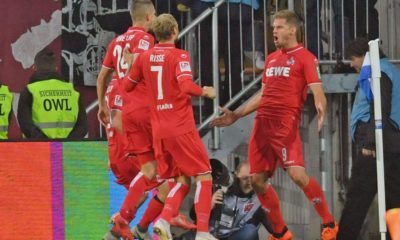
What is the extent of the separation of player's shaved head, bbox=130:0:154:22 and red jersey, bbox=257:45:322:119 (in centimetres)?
135

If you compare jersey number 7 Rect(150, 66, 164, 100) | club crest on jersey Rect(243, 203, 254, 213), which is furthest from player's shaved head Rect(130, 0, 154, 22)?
club crest on jersey Rect(243, 203, 254, 213)

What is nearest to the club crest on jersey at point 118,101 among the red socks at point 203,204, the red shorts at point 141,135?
the red shorts at point 141,135

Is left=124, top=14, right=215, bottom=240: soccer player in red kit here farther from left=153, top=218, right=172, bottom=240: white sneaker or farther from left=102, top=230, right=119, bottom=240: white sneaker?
left=102, top=230, right=119, bottom=240: white sneaker

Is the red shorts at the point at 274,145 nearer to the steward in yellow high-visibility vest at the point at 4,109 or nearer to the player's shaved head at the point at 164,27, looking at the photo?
the player's shaved head at the point at 164,27

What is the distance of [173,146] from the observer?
40.4ft

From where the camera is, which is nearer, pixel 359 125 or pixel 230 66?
pixel 359 125

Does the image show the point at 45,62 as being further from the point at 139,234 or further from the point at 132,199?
the point at 139,234

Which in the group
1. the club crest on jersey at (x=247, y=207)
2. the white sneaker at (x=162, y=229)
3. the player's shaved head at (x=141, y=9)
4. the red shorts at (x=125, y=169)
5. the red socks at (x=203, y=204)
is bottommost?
the club crest on jersey at (x=247, y=207)

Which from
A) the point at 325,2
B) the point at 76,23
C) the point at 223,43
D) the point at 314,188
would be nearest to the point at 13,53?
the point at 76,23

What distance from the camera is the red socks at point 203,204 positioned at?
40.0 ft

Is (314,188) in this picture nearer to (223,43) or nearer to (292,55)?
(292,55)

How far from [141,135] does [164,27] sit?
46.6 inches

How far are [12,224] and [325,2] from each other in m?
4.42

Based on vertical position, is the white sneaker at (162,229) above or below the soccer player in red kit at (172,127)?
below
